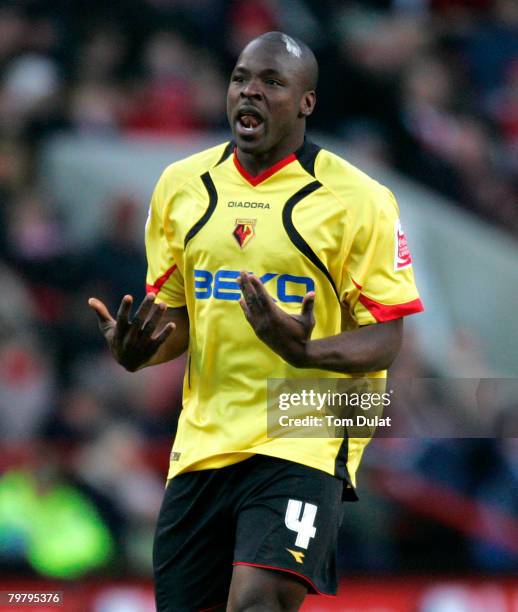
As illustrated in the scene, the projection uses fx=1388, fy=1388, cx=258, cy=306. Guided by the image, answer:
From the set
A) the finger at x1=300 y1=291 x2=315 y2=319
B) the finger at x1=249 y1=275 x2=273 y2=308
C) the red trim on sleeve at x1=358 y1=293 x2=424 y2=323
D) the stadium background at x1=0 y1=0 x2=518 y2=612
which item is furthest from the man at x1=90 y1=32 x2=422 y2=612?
the stadium background at x1=0 y1=0 x2=518 y2=612

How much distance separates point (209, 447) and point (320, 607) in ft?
10.2

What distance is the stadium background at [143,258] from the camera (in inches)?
327

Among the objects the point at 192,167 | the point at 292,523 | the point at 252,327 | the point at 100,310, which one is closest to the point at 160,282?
the point at 100,310

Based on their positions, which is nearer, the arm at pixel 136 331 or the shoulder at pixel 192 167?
the arm at pixel 136 331

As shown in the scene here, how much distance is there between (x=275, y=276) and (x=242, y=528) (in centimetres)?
93

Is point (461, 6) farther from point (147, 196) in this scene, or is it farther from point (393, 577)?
point (393, 577)

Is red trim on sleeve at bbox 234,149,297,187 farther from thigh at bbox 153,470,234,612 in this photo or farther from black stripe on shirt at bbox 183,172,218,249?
thigh at bbox 153,470,234,612

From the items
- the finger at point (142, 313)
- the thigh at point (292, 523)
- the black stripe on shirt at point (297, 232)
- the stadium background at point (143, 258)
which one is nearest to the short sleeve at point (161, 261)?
the finger at point (142, 313)

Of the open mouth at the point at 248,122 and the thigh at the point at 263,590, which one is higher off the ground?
the open mouth at the point at 248,122

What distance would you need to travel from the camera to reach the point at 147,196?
1041 centimetres

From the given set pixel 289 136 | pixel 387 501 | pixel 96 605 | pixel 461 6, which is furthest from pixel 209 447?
pixel 461 6

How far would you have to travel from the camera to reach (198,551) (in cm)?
519

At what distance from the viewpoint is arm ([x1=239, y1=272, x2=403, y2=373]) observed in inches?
190

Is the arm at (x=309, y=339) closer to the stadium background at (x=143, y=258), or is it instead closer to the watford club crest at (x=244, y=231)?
the watford club crest at (x=244, y=231)
